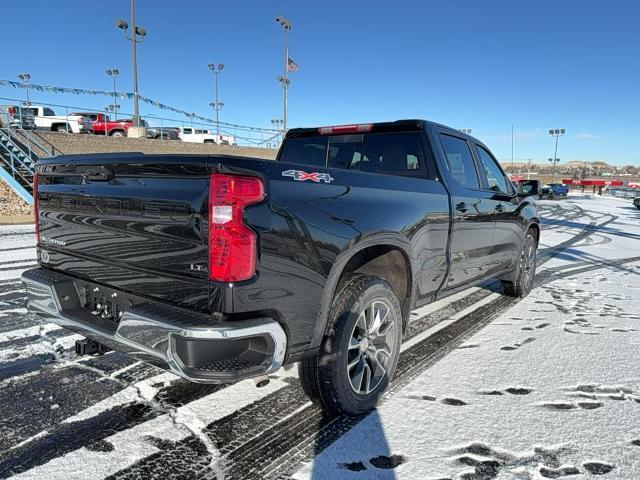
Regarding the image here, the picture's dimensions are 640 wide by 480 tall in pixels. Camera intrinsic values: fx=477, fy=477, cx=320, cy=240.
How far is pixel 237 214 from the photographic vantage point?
2166 millimetres

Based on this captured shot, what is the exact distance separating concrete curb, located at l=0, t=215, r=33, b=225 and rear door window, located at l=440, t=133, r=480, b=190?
1212cm

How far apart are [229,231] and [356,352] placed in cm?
124

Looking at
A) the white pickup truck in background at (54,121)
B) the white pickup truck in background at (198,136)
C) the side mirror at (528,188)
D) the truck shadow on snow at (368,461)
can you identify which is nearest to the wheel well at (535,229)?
the side mirror at (528,188)

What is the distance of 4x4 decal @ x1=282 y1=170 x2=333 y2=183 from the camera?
2411 millimetres

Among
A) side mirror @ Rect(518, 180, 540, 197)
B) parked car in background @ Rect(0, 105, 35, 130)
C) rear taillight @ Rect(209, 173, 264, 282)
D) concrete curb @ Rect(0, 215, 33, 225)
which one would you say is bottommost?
concrete curb @ Rect(0, 215, 33, 225)

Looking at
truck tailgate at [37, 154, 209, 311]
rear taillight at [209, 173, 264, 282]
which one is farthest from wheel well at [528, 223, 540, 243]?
truck tailgate at [37, 154, 209, 311]

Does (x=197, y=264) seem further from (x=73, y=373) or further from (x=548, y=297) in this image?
(x=548, y=297)

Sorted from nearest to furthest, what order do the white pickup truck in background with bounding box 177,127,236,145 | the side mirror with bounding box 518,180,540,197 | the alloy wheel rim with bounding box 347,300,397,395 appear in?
the alloy wheel rim with bounding box 347,300,397,395 < the side mirror with bounding box 518,180,540,197 < the white pickup truck in background with bounding box 177,127,236,145

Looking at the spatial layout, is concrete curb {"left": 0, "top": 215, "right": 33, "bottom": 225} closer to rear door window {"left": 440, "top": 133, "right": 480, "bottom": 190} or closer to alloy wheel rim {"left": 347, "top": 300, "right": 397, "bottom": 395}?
rear door window {"left": 440, "top": 133, "right": 480, "bottom": 190}

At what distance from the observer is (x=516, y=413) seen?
2949 mm

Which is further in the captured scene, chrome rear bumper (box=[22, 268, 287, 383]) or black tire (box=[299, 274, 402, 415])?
black tire (box=[299, 274, 402, 415])

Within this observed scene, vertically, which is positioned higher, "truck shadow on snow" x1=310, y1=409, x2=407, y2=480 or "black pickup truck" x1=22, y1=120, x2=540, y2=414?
"black pickup truck" x1=22, y1=120, x2=540, y2=414

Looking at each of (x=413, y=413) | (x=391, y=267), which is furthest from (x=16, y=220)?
(x=413, y=413)

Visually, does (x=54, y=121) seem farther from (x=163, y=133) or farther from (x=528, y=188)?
(x=528, y=188)
